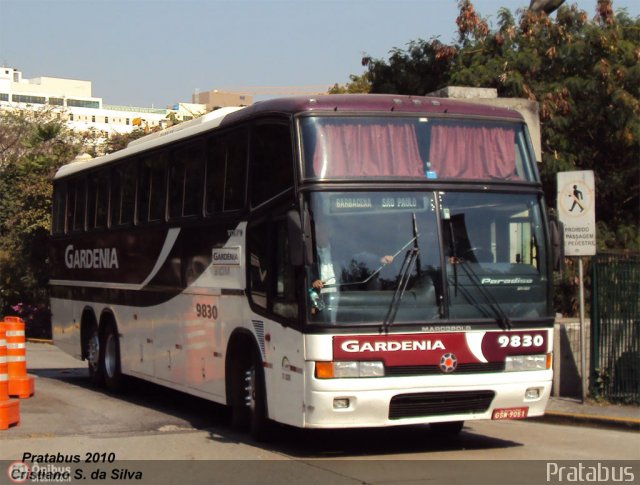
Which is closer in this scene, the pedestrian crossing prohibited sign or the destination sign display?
the destination sign display

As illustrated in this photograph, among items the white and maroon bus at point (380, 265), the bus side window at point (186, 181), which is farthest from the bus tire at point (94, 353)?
the white and maroon bus at point (380, 265)

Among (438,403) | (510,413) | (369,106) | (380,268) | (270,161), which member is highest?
(369,106)

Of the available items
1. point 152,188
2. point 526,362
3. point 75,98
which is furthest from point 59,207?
point 75,98

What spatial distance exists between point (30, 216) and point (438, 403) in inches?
1142

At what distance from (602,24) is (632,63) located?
5.20 ft

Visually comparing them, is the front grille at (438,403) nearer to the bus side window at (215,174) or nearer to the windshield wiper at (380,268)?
the windshield wiper at (380,268)

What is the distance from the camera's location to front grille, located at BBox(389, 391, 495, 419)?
9.49m

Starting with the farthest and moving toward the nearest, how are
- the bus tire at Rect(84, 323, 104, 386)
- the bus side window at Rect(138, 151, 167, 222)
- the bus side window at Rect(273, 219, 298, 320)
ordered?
the bus tire at Rect(84, 323, 104, 386) → the bus side window at Rect(138, 151, 167, 222) → the bus side window at Rect(273, 219, 298, 320)

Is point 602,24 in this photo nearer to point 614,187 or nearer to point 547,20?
point 547,20

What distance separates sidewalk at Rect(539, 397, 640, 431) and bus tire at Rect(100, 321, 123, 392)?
7005 millimetres

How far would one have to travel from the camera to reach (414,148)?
10.1 meters

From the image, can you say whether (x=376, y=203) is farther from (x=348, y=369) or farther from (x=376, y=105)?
(x=348, y=369)

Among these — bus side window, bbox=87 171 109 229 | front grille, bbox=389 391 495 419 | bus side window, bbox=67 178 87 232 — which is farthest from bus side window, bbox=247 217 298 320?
bus side window, bbox=67 178 87 232

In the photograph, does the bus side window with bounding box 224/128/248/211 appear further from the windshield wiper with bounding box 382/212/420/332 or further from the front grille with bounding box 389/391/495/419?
the front grille with bounding box 389/391/495/419
